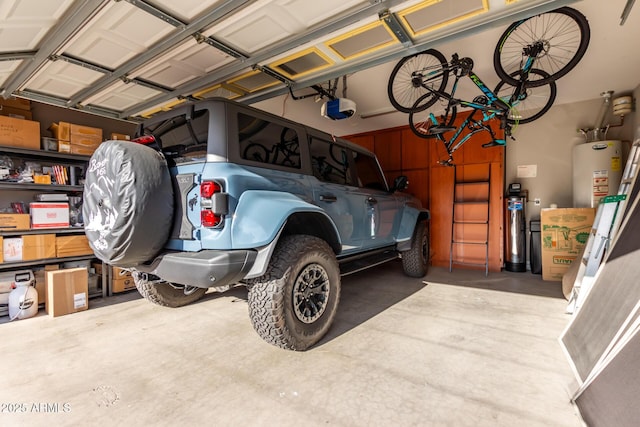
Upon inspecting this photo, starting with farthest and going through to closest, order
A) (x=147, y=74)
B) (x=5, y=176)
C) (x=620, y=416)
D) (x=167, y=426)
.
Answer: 1. (x=5, y=176)
2. (x=147, y=74)
3. (x=167, y=426)
4. (x=620, y=416)

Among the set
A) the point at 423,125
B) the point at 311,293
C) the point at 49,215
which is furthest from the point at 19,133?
the point at 423,125

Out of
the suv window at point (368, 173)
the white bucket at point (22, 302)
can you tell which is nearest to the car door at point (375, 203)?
the suv window at point (368, 173)

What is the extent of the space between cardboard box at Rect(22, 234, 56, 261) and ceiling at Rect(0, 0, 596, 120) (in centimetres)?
151

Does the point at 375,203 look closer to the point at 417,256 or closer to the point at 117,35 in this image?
the point at 417,256

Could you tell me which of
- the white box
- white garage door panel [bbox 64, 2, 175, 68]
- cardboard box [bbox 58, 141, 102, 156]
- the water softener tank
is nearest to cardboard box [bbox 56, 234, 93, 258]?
the white box

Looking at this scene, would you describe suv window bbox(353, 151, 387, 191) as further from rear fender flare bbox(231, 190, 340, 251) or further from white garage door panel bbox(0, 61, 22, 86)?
white garage door panel bbox(0, 61, 22, 86)

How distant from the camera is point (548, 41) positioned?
3014 mm

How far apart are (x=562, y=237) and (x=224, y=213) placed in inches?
187

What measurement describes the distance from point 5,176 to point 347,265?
3.72 meters

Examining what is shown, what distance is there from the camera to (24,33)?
2.07 meters

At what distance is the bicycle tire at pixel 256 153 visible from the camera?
1951 millimetres

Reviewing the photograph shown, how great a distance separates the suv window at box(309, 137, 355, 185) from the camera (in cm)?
259

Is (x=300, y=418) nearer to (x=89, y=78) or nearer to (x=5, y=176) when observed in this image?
(x=89, y=78)

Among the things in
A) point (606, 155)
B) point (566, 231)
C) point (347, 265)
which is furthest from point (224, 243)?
point (606, 155)
